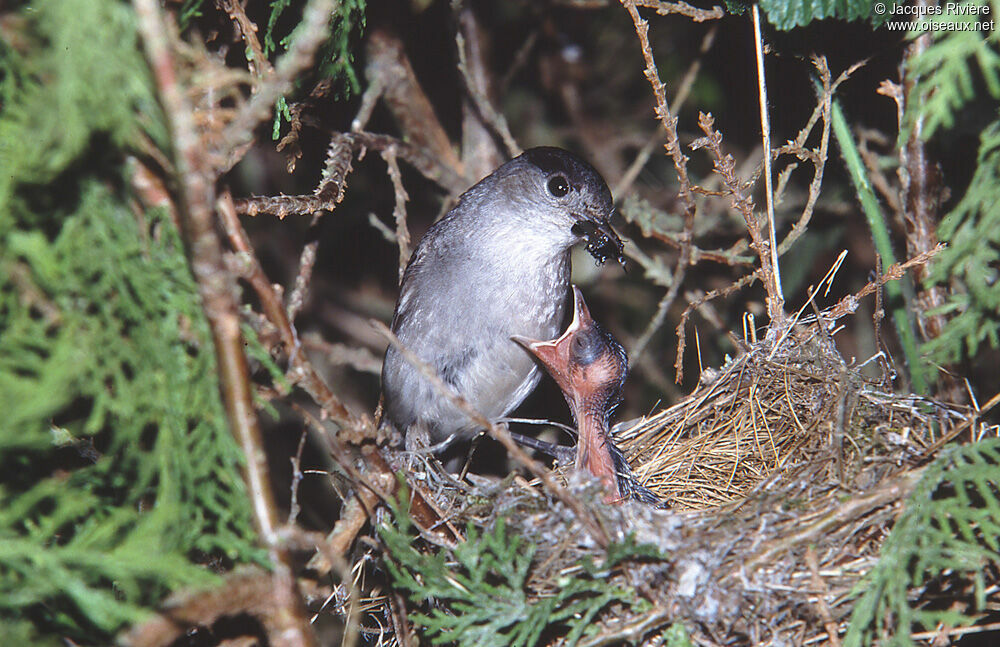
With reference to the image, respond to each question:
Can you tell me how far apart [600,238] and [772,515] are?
3.87 ft

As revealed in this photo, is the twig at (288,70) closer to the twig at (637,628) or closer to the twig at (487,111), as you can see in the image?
the twig at (637,628)

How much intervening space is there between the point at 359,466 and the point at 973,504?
1582 mm

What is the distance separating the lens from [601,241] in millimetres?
2719

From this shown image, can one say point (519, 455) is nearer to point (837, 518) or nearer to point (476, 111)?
point (837, 518)

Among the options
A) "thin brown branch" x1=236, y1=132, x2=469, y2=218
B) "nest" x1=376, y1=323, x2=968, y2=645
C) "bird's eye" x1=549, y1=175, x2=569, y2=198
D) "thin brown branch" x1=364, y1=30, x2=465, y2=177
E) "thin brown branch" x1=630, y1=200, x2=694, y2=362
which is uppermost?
"thin brown branch" x1=364, y1=30, x2=465, y2=177

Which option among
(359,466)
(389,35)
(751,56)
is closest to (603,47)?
(751,56)

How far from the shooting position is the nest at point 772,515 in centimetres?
178

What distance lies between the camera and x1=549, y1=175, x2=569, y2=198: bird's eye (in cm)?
285

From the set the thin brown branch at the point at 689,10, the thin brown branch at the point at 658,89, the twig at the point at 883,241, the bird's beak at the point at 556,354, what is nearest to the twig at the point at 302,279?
the bird's beak at the point at 556,354

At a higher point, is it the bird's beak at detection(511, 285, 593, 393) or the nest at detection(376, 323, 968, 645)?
the bird's beak at detection(511, 285, 593, 393)

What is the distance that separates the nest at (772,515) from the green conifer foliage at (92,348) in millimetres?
810

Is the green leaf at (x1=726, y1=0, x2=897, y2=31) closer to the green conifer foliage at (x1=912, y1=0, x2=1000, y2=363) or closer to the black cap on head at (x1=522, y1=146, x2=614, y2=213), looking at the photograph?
the green conifer foliage at (x1=912, y1=0, x2=1000, y2=363)

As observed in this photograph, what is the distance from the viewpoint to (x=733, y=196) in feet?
7.61

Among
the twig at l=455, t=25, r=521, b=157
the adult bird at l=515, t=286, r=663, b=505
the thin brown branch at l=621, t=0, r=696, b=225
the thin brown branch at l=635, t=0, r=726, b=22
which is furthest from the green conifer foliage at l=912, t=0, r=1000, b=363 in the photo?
the twig at l=455, t=25, r=521, b=157
